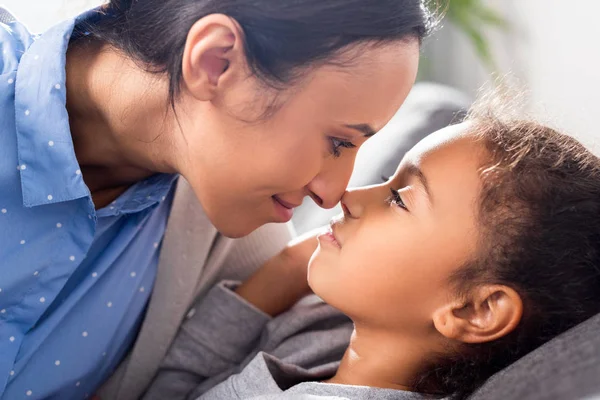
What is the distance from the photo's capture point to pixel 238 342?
130 centimetres

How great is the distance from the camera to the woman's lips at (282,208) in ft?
3.67

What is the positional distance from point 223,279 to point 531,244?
2.17ft

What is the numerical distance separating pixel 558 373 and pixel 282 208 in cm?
55

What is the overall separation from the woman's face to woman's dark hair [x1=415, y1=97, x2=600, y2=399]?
7.6 inches

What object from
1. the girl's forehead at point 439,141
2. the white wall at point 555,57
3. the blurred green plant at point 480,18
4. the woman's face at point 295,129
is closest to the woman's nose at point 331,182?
the woman's face at point 295,129

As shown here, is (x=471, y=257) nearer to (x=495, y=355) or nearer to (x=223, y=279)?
(x=495, y=355)

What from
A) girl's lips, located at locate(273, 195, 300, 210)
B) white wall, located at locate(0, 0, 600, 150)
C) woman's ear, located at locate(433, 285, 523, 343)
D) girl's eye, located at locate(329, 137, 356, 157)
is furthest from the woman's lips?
white wall, located at locate(0, 0, 600, 150)

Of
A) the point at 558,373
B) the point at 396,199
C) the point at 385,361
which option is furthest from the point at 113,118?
the point at 558,373

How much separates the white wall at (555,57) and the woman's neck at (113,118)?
0.85 metres

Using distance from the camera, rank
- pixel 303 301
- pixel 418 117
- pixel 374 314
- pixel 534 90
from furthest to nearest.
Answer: pixel 534 90
pixel 418 117
pixel 303 301
pixel 374 314

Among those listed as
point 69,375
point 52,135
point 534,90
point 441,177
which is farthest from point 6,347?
point 534,90

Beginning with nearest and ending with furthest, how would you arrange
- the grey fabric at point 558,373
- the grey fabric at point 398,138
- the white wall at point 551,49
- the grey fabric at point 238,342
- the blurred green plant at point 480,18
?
the grey fabric at point 558,373 < the grey fabric at point 238,342 < the grey fabric at point 398,138 < the white wall at point 551,49 < the blurred green plant at point 480,18

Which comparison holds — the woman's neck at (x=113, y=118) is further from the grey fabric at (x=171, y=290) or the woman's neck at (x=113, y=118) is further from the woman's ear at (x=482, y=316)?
the woman's ear at (x=482, y=316)

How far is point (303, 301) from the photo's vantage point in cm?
131
